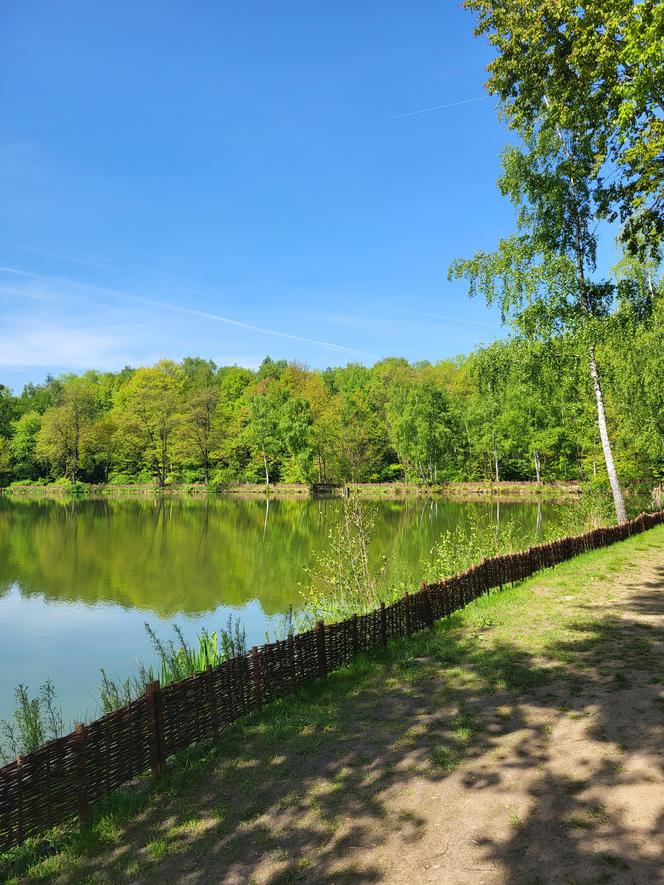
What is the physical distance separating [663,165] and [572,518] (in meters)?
14.9

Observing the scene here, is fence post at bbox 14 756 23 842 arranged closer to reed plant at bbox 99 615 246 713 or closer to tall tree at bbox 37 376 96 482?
reed plant at bbox 99 615 246 713

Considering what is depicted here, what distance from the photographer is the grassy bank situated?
4.51m

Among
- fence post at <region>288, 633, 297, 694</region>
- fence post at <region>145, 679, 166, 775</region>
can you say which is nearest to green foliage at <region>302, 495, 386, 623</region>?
fence post at <region>288, 633, 297, 694</region>

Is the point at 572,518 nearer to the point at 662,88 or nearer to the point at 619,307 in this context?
the point at 619,307

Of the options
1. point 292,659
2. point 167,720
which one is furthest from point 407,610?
point 167,720

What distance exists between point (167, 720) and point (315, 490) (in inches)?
2340

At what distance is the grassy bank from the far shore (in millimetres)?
42854

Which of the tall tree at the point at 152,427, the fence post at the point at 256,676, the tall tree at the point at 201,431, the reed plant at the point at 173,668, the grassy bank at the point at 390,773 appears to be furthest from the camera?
the tall tree at the point at 152,427

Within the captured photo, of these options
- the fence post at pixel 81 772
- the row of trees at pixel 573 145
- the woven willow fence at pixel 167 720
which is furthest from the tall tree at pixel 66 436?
the fence post at pixel 81 772

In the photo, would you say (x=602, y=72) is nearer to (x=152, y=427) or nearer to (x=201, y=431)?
(x=201, y=431)

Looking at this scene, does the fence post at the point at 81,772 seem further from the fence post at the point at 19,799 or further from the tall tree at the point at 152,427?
the tall tree at the point at 152,427

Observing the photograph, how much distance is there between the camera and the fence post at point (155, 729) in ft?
20.7

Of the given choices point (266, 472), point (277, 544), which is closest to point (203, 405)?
point (266, 472)

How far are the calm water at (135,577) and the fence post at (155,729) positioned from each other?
15.8 feet
